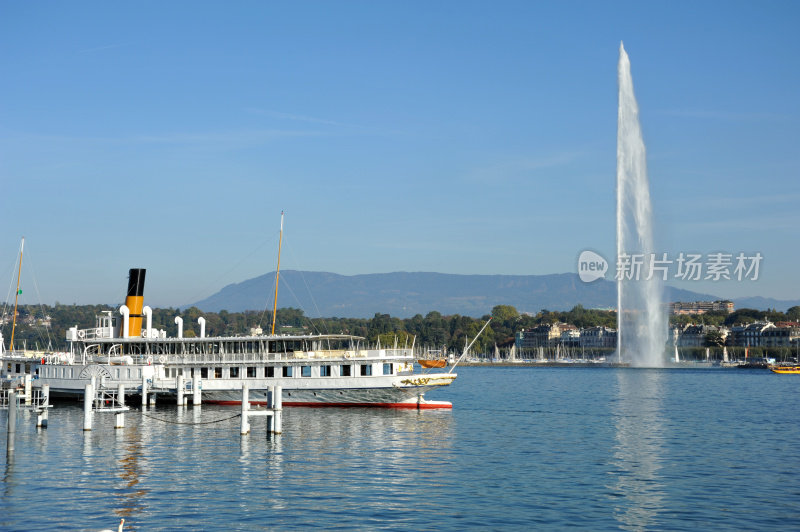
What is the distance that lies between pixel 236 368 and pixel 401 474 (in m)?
29.3

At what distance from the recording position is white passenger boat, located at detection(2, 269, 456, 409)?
5588cm

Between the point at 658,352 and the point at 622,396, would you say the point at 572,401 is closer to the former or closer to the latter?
the point at 622,396

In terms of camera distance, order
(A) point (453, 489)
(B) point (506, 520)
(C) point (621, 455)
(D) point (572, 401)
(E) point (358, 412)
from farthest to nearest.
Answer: (D) point (572, 401)
(E) point (358, 412)
(C) point (621, 455)
(A) point (453, 489)
(B) point (506, 520)

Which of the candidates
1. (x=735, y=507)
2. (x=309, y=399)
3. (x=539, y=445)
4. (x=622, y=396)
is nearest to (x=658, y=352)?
(x=622, y=396)

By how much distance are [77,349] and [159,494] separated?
1559 inches

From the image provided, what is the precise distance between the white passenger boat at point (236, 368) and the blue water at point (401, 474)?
316cm

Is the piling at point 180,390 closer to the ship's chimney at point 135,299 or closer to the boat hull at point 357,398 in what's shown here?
the boat hull at point 357,398

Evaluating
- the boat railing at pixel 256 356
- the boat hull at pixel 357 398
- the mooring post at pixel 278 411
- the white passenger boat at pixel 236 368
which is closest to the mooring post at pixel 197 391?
the white passenger boat at pixel 236 368

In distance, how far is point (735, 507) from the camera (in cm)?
2672

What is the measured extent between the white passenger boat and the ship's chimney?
72mm

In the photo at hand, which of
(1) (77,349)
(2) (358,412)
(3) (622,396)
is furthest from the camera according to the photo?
(3) (622,396)

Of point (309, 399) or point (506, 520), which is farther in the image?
point (309, 399)

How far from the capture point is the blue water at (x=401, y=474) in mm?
25031

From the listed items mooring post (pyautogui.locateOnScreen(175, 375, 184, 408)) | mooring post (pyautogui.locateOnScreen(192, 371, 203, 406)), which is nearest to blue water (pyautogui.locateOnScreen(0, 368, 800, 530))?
mooring post (pyautogui.locateOnScreen(192, 371, 203, 406))
